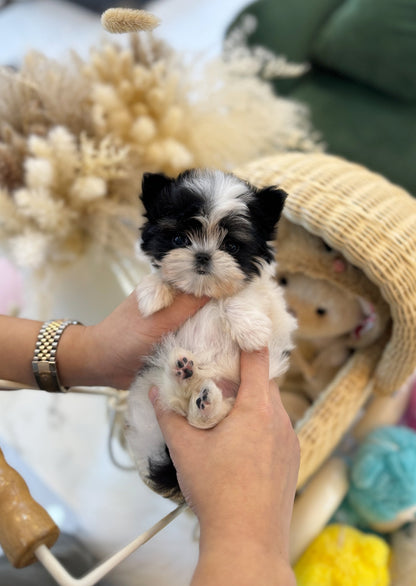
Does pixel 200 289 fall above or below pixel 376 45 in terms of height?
below

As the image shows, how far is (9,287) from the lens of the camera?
6.54 ft

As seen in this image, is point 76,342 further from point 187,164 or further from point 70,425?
point 187,164

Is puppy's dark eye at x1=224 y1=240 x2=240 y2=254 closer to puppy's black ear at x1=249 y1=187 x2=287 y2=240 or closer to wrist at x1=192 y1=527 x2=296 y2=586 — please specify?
puppy's black ear at x1=249 y1=187 x2=287 y2=240

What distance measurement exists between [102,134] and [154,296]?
84 cm

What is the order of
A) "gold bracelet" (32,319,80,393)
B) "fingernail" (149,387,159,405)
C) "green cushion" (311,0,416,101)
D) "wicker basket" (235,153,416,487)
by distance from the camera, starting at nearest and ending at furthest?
"fingernail" (149,387,159,405)
"gold bracelet" (32,319,80,393)
"wicker basket" (235,153,416,487)
"green cushion" (311,0,416,101)

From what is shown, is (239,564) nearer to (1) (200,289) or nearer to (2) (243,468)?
(2) (243,468)

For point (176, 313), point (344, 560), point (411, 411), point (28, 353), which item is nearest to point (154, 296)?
point (176, 313)

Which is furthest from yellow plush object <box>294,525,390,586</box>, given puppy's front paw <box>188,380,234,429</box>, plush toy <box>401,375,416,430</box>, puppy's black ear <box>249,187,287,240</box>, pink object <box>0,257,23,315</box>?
pink object <box>0,257,23,315</box>

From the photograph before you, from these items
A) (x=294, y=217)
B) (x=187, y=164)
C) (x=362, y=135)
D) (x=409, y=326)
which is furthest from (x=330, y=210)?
(x=362, y=135)

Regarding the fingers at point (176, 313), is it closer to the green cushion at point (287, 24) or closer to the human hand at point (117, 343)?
the human hand at point (117, 343)

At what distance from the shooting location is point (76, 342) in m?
1.22

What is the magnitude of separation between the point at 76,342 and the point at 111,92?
0.90 meters

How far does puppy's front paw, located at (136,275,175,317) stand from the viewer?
1.08 m

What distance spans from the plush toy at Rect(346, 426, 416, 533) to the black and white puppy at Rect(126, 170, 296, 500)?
821 millimetres
